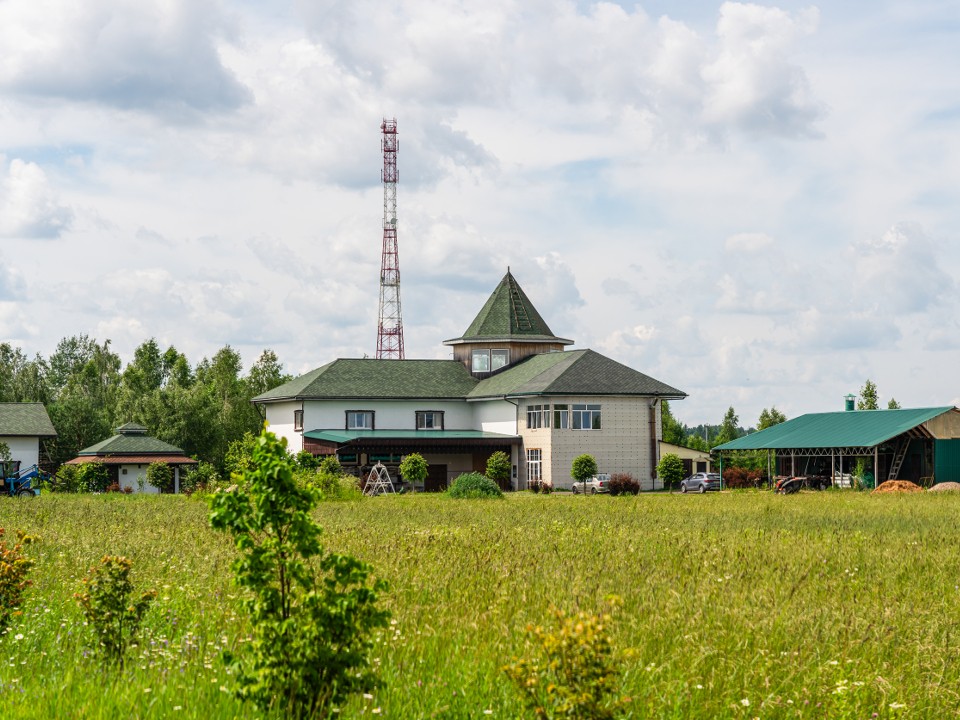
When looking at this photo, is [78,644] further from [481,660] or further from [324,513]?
[324,513]

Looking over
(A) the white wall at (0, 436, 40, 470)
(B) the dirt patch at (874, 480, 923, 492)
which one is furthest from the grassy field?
(A) the white wall at (0, 436, 40, 470)

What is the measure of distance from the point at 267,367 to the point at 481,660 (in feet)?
261

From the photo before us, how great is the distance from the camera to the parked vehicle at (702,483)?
5486cm

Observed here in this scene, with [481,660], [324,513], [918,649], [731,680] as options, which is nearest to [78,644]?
[481,660]

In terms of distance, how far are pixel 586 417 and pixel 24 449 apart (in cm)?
2912

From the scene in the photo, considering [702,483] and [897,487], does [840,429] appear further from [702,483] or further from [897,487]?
[702,483]

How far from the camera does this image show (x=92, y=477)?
49781 millimetres

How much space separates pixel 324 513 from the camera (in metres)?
26.0

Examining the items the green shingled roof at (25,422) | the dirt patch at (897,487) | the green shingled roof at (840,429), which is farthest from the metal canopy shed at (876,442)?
the green shingled roof at (25,422)

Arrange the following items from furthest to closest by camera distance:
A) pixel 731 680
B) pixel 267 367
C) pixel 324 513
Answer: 1. pixel 267 367
2. pixel 324 513
3. pixel 731 680

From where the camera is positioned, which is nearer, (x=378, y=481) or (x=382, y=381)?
(x=378, y=481)

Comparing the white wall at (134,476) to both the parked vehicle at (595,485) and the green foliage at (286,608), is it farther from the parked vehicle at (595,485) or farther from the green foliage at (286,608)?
the green foliage at (286,608)

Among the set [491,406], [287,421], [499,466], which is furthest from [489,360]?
[287,421]

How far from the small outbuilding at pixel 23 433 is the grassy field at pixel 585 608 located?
40.8 metres
